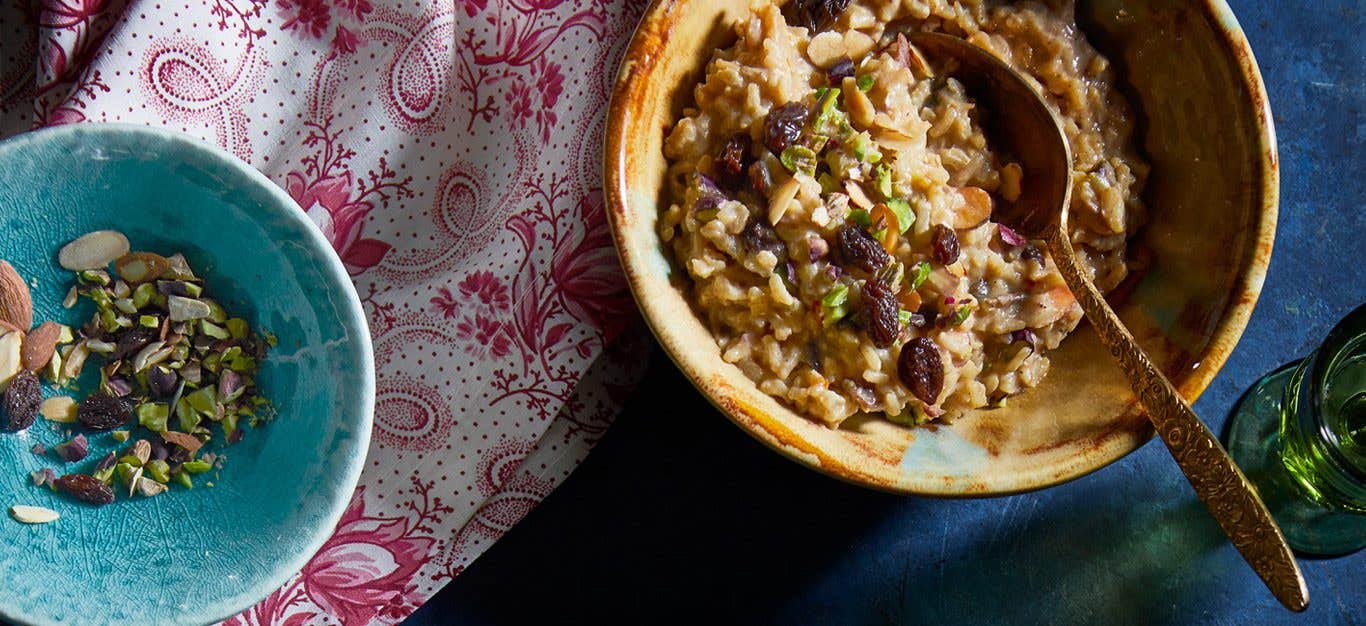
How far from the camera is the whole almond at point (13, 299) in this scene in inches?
69.7

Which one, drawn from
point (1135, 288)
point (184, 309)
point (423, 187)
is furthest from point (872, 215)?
point (184, 309)

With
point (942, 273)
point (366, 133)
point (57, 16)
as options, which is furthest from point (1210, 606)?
point (57, 16)

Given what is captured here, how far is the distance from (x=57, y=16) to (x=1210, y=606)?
2.33 metres

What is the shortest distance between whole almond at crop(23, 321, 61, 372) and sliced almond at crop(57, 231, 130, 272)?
0.11 meters

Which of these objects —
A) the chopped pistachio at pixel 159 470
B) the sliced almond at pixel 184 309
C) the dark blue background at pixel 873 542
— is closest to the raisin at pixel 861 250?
the dark blue background at pixel 873 542

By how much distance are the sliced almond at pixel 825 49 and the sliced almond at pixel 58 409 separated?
1.34 metres

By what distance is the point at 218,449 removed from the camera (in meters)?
1.86

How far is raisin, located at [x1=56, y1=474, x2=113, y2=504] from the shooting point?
179cm

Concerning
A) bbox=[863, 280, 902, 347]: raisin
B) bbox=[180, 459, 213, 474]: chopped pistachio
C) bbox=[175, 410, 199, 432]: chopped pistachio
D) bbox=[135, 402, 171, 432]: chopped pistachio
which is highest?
bbox=[863, 280, 902, 347]: raisin

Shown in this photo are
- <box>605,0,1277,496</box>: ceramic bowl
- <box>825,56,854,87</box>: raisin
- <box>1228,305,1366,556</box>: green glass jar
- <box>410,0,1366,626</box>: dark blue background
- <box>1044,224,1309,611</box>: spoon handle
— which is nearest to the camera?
<box>1044,224,1309,611</box>: spoon handle

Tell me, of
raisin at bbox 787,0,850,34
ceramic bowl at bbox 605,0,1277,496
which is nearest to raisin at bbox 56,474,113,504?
ceramic bowl at bbox 605,0,1277,496

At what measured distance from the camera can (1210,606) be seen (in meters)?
2.06

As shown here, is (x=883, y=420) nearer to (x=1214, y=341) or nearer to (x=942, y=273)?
(x=942, y=273)

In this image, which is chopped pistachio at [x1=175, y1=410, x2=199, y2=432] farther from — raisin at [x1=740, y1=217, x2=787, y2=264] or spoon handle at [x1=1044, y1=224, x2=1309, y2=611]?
spoon handle at [x1=1044, y1=224, x2=1309, y2=611]
